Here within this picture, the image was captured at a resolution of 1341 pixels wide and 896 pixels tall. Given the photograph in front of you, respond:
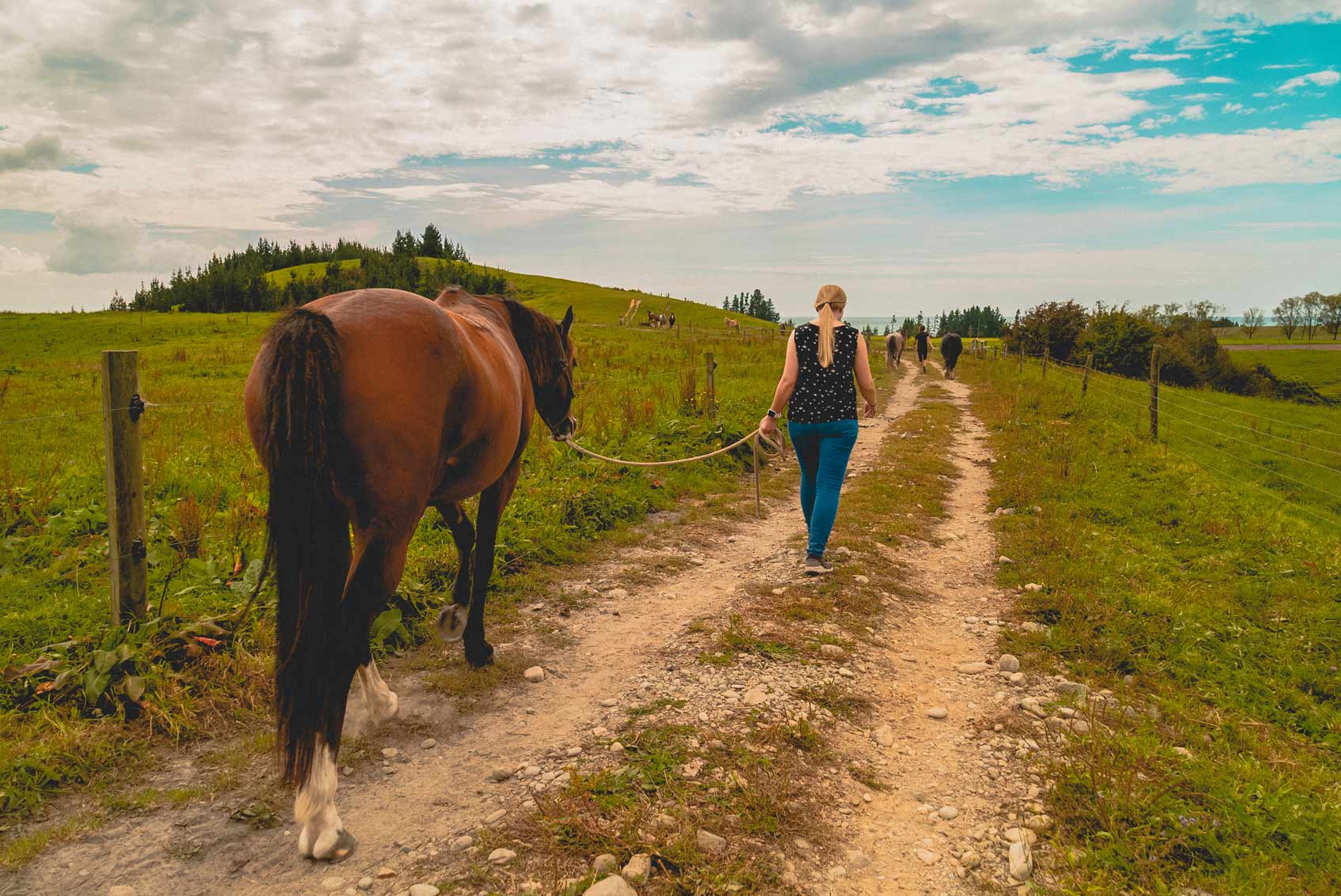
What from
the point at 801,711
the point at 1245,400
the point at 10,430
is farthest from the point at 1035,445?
the point at 1245,400

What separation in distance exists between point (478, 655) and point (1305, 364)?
8524 centimetres

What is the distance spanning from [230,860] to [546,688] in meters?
1.82

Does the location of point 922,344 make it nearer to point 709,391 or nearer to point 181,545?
point 709,391

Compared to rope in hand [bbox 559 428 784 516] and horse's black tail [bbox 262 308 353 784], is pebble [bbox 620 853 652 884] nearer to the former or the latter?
horse's black tail [bbox 262 308 353 784]

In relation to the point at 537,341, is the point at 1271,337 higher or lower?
higher

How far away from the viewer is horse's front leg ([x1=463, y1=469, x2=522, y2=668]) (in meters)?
4.51

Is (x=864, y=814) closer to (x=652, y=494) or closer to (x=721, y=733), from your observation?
(x=721, y=733)

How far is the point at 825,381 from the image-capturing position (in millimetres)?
5914

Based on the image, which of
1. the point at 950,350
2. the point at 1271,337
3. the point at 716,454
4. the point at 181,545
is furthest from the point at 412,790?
the point at 1271,337

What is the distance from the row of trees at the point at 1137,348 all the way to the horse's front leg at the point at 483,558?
35802 mm

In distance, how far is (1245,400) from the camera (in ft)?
90.5

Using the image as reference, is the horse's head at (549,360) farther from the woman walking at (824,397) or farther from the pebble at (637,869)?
the pebble at (637,869)

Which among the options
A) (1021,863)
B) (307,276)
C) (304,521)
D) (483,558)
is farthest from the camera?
(307,276)

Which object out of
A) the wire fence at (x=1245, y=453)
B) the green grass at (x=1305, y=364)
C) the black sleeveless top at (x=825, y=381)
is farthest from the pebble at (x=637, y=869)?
the green grass at (x=1305, y=364)
